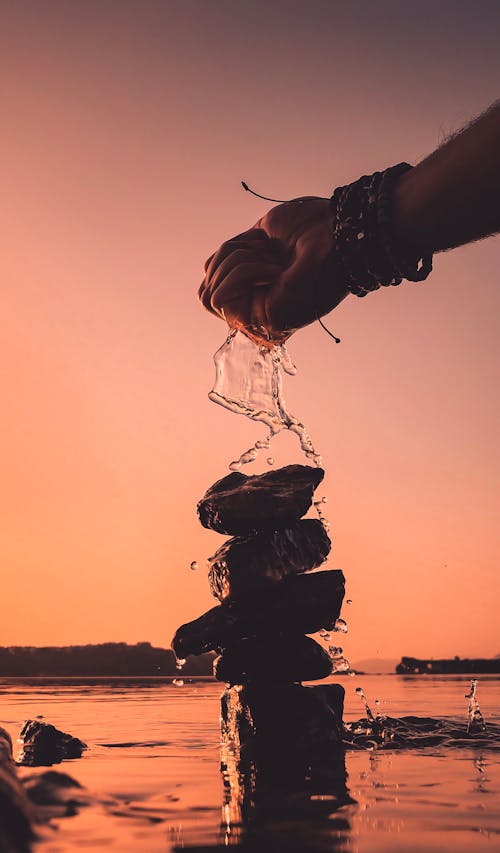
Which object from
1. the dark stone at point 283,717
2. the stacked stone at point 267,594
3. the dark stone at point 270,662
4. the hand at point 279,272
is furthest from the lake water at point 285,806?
the hand at point 279,272

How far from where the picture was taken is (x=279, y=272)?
13.4 ft

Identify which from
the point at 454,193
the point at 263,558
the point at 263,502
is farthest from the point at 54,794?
the point at 263,502

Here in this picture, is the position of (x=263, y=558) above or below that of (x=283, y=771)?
above

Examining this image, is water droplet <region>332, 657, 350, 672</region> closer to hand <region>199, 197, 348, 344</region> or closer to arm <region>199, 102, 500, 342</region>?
arm <region>199, 102, 500, 342</region>

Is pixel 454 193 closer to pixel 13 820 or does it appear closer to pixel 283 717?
pixel 13 820

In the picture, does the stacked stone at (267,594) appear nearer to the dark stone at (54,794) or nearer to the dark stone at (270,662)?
the dark stone at (270,662)

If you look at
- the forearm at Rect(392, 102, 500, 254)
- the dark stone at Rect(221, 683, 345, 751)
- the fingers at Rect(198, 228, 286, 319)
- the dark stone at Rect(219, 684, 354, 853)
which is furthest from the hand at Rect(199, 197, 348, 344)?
the dark stone at Rect(221, 683, 345, 751)

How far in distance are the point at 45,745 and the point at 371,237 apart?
181 inches

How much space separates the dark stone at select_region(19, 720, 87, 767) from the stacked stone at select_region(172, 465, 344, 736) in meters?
1.38

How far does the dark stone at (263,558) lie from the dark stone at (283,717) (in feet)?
2.89

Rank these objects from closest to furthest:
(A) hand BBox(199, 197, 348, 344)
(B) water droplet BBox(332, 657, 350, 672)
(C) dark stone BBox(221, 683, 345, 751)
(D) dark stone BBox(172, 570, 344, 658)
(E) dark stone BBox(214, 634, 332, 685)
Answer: (A) hand BBox(199, 197, 348, 344), (C) dark stone BBox(221, 683, 345, 751), (E) dark stone BBox(214, 634, 332, 685), (D) dark stone BBox(172, 570, 344, 658), (B) water droplet BBox(332, 657, 350, 672)

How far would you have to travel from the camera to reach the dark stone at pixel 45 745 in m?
5.86

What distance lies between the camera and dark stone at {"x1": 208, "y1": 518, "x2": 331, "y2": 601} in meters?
7.19

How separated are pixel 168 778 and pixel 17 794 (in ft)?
7.22
